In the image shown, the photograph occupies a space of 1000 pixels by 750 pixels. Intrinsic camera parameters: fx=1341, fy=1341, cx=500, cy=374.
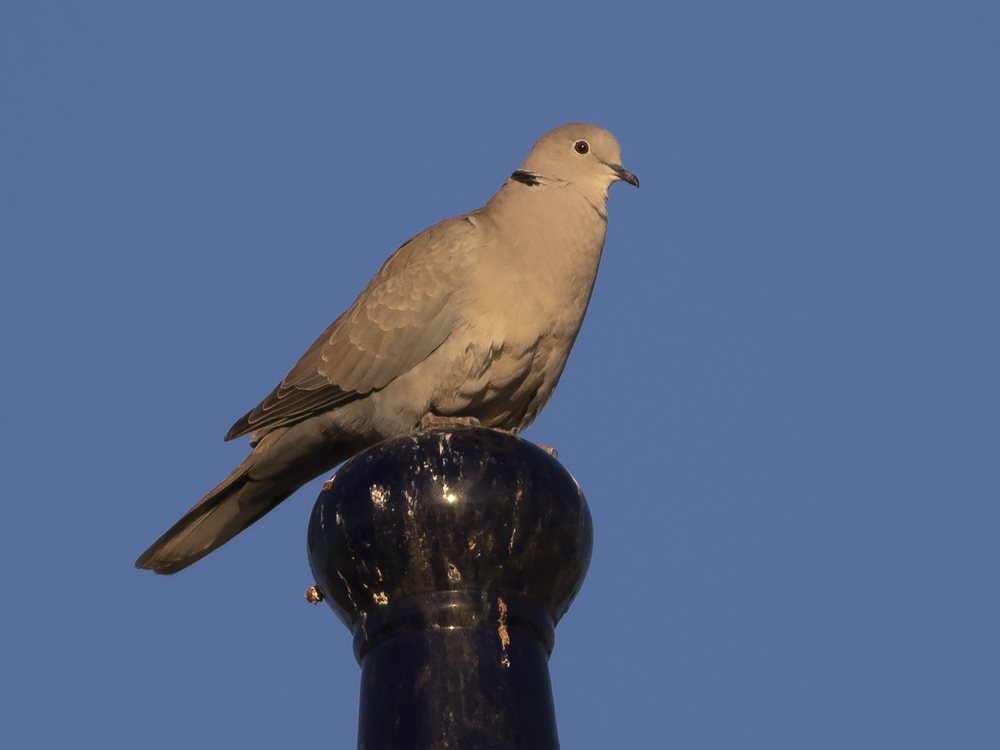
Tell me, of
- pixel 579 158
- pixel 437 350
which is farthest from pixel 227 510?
pixel 579 158

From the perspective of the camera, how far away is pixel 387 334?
6297 millimetres

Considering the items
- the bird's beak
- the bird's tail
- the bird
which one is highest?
the bird's beak

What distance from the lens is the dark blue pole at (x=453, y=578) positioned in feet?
11.6

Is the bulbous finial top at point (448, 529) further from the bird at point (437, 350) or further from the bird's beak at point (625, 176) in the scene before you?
the bird's beak at point (625, 176)

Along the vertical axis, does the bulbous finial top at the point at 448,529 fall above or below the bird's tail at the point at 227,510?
below

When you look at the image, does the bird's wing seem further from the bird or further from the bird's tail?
Result: the bird's tail

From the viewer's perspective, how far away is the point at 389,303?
6.42m

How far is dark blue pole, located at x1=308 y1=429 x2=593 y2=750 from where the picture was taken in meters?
3.53

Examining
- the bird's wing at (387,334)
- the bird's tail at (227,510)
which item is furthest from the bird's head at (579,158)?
the bird's tail at (227,510)

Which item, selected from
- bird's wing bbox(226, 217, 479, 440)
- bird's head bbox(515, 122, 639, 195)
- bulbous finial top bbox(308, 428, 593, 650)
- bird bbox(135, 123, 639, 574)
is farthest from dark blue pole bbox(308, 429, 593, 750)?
bird's head bbox(515, 122, 639, 195)

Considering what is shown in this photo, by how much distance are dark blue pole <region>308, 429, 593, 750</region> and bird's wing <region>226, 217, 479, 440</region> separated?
2.19 metres

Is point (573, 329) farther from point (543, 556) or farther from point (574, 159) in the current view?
point (543, 556)

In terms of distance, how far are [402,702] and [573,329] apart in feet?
9.69

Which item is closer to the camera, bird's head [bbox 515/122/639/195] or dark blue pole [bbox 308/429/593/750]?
dark blue pole [bbox 308/429/593/750]
